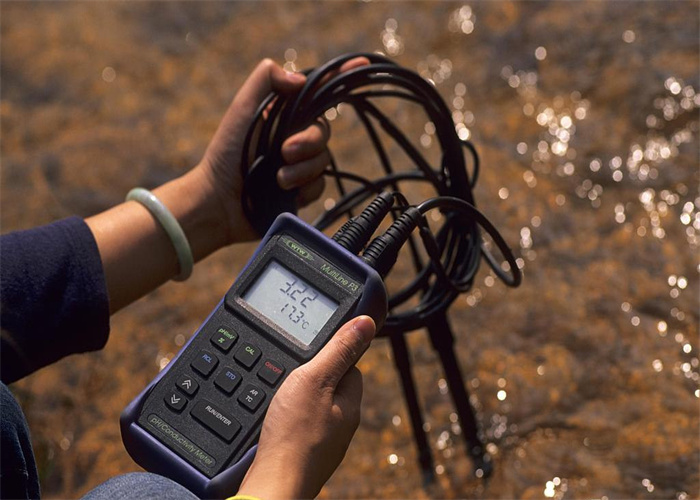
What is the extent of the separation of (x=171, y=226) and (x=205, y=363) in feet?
0.99

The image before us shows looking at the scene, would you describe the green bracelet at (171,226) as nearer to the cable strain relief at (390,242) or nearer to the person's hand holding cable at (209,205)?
the person's hand holding cable at (209,205)

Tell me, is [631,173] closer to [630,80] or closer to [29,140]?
[630,80]

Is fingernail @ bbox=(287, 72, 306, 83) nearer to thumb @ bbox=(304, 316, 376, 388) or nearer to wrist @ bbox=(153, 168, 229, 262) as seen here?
wrist @ bbox=(153, 168, 229, 262)

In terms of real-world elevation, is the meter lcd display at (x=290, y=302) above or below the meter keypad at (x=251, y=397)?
above

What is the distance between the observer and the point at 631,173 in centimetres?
123

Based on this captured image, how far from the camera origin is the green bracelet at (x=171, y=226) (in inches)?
38.2

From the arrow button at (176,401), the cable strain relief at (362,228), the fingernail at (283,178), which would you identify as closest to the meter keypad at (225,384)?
the arrow button at (176,401)

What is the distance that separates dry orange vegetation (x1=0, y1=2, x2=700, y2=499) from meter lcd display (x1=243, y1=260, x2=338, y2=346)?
1.40 ft

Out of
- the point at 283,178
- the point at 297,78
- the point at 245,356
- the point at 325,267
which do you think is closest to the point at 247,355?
the point at 245,356

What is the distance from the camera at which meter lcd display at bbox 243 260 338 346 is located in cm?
71

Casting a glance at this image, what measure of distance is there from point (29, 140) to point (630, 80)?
3.50ft

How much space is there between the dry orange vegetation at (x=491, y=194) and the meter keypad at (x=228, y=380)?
42 centimetres

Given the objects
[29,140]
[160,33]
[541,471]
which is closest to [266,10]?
[160,33]

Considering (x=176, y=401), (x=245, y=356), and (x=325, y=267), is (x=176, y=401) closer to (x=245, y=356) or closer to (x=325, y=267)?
(x=245, y=356)
